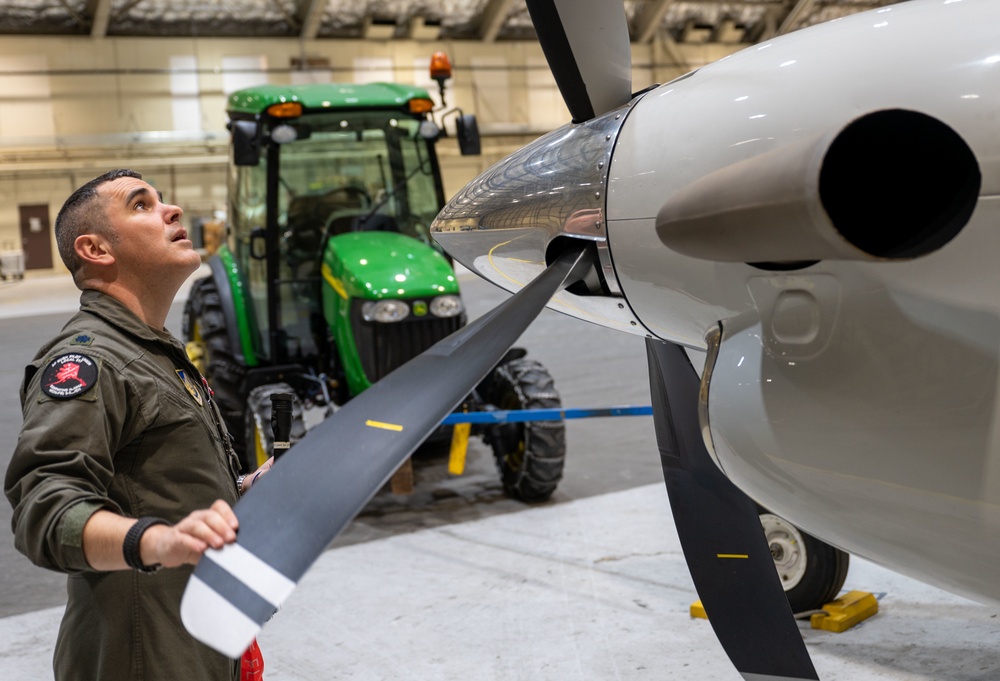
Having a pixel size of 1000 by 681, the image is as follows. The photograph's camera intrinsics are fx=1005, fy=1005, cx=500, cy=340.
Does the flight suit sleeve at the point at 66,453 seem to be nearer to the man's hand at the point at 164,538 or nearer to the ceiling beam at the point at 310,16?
the man's hand at the point at 164,538

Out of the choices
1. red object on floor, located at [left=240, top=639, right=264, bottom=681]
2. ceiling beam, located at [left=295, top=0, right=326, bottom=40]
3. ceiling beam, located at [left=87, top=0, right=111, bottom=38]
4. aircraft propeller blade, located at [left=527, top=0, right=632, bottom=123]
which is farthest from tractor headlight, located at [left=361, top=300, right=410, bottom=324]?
ceiling beam, located at [left=295, top=0, right=326, bottom=40]

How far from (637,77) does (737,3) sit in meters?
3.05

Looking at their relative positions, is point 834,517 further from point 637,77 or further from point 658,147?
point 637,77

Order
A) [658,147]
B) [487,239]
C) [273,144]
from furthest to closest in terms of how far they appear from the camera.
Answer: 1. [273,144]
2. [487,239]
3. [658,147]

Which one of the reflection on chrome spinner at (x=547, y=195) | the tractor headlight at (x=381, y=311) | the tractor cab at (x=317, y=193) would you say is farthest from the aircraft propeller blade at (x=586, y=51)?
the tractor cab at (x=317, y=193)

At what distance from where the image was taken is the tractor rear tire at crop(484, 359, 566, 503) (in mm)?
5418

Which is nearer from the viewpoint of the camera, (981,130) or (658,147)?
(981,130)

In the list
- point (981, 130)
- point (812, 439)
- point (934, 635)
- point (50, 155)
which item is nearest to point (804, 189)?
point (981, 130)

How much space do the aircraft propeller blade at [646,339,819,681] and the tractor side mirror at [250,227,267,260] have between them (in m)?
3.61

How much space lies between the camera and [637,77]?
23.8m

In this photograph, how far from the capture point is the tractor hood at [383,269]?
5.45 metres

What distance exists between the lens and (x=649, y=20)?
23.6 meters

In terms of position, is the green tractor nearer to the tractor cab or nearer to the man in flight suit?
the tractor cab

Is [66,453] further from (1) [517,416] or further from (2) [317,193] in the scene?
(2) [317,193]
